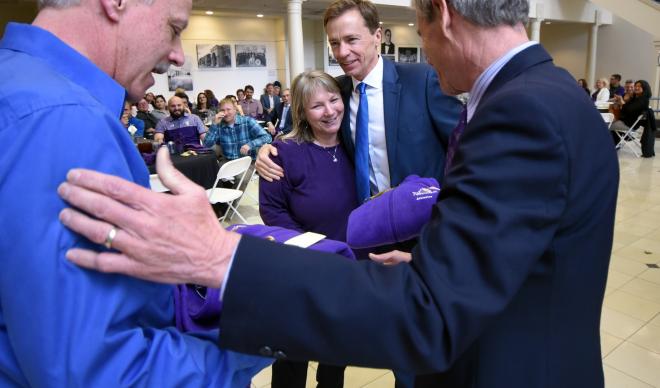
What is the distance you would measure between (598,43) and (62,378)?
2342 centimetres

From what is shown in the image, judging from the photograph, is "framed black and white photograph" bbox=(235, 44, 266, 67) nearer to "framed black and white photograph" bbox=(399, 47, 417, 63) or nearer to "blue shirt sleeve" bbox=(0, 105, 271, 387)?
"framed black and white photograph" bbox=(399, 47, 417, 63)

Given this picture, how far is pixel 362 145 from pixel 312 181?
269mm

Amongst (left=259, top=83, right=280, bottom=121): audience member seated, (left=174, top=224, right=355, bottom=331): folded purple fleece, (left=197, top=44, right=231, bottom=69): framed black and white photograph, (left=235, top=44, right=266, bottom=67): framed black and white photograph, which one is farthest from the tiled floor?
(left=235, top=44, right=266, bottom=67): framed black and white photograph

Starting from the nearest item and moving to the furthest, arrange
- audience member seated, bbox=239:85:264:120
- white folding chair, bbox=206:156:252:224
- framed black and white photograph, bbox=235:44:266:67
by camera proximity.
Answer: white folding chair, bbox=206:156:252:224, audience member seated, bbox=239:85:264:120, framed black and white photograph, bbox=235:44:266:67

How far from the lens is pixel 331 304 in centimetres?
73

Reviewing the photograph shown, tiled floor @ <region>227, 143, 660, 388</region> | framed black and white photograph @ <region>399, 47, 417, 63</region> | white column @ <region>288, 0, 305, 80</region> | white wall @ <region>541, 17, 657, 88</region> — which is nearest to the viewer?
tiled floor @ <region>227, 143, 660, 388</region>

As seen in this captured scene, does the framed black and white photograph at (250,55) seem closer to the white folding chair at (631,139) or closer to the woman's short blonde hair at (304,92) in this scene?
the white folding chair at (631,139)

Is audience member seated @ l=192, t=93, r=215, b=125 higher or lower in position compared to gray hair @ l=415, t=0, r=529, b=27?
lower

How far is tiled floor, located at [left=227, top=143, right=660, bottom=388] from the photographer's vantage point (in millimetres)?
2742

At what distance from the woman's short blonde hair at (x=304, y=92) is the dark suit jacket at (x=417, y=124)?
25 centimetres

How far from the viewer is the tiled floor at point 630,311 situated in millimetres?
2742

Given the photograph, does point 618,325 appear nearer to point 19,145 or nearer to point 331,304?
point 331,304

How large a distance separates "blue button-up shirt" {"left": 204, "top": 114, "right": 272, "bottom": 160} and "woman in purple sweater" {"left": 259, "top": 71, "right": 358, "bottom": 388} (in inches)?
179

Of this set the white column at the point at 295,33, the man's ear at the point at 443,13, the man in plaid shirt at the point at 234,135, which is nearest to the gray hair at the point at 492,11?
the man's ear at the point at 443,13
